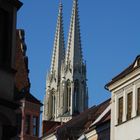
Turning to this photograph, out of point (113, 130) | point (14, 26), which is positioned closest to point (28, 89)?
point (113, 130)

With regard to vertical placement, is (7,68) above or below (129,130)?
below

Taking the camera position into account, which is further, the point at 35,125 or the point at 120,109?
the point at 35,125

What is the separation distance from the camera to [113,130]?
44.7m

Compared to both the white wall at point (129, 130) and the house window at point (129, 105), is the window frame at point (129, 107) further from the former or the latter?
the white wall at point (129, 130)

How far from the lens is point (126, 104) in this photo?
42.5 m

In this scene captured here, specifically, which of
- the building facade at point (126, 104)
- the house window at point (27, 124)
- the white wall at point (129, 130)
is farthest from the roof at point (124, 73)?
the house window at point (27, 124)

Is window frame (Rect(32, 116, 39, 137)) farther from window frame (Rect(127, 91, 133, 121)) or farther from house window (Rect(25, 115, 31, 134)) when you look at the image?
window frame (Rect(127, 91, 133, 121))

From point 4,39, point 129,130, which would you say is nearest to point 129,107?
point 129,130

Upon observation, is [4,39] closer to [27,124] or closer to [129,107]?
[129,107]

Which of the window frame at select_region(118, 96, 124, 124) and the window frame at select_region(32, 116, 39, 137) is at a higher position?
the window frame at select_region(32, 116, 39, 137)

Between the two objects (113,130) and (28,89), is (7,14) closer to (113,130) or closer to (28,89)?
(113,130)

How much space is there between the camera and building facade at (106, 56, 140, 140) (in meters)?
40.9

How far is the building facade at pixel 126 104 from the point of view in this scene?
134 ft

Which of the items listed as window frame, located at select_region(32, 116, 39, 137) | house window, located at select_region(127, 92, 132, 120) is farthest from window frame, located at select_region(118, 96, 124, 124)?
window frame, located at select_region(32, 116, 39, 137)
